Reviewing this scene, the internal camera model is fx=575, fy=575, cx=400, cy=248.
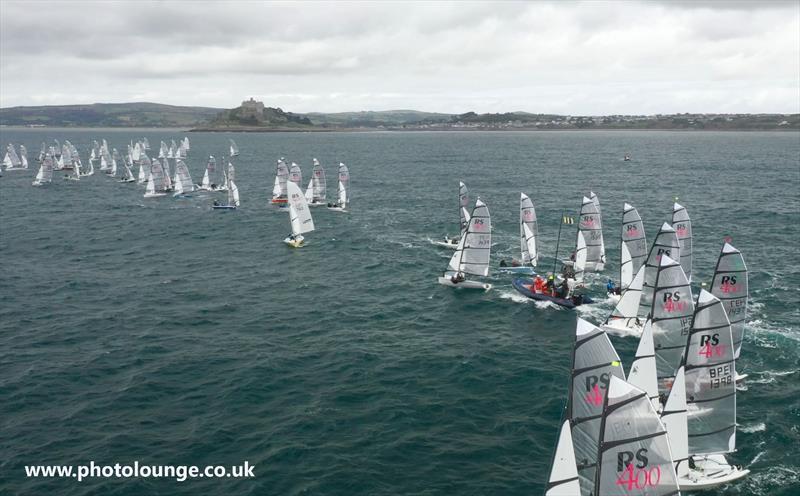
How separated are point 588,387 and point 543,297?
29.1 meters

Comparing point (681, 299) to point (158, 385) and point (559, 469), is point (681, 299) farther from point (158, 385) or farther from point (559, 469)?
point (158, 385)

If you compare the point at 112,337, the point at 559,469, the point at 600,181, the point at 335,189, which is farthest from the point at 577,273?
the point at 600,181

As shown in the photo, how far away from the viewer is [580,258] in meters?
58.1

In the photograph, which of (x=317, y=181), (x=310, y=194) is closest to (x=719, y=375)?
(x=310, y=194)

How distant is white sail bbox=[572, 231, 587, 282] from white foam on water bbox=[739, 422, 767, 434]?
26.2 meters

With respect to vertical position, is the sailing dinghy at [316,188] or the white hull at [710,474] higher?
the sailing dinghy at [316,188]

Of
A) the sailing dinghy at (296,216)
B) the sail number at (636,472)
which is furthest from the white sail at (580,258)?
the sail number at (636,472)

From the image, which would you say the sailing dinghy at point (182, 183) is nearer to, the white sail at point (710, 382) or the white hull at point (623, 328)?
the white hull at point (623, 328)

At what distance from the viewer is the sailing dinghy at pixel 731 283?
36219 millimetres

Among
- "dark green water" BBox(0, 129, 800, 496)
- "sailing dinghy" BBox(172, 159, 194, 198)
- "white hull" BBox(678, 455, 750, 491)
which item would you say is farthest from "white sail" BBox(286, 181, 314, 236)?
"white hull" BBox(678, 455, 750, 491)

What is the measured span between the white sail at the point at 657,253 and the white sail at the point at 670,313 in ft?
26.2

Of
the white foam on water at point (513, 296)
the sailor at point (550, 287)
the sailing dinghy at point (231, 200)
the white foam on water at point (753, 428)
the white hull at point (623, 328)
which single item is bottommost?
the white foam on water at point (753, 428)

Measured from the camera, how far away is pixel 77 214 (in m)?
96.8

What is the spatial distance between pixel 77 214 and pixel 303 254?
161 ft
